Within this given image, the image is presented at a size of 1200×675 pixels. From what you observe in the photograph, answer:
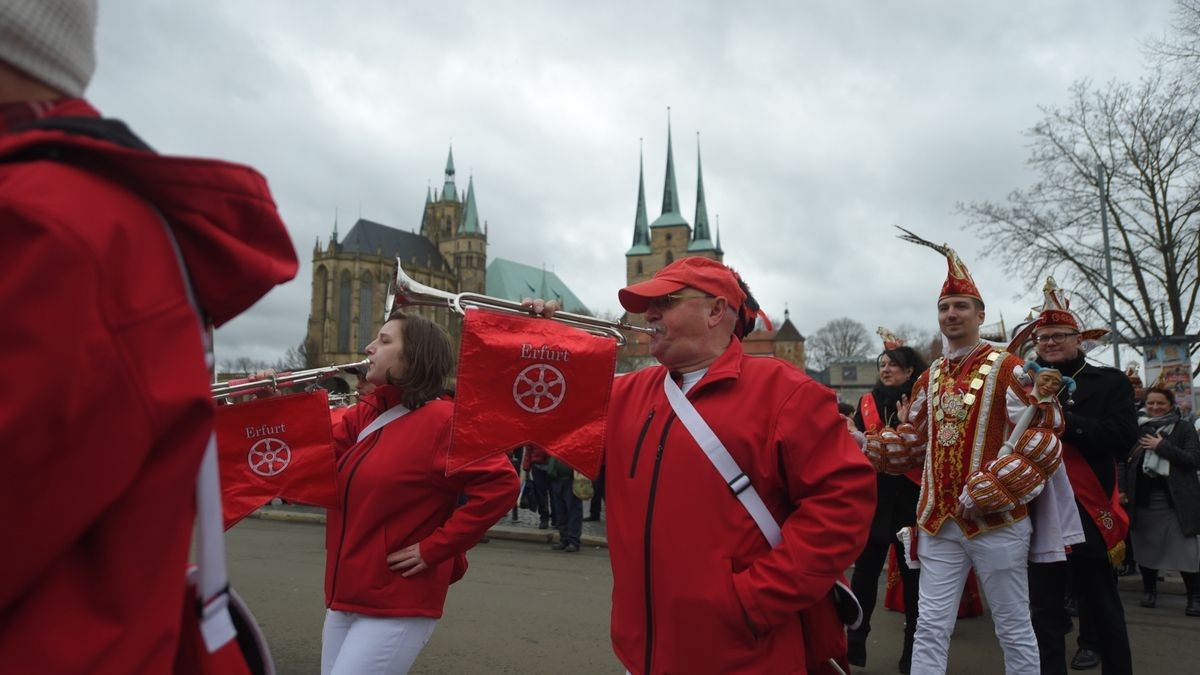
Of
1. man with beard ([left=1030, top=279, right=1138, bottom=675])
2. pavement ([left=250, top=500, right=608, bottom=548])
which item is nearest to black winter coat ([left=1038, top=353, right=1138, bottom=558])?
man with beard ([left=1030, top=279, right=1138, bottom=675])

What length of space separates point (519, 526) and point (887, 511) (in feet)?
27.6

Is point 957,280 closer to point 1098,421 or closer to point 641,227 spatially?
point 1098,421

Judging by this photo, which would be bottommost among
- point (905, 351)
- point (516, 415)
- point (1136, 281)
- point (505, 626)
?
point (505, 626)

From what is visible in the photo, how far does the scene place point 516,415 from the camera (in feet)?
10.8

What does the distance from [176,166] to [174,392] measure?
0.33 meters

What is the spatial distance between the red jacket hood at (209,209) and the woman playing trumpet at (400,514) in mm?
2132

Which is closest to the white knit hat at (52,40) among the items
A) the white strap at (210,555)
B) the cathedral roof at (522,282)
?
the white strap at (210,555)

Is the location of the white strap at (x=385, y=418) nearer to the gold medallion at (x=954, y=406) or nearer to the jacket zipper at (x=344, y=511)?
the jacket zipper at (x=344, y=511)

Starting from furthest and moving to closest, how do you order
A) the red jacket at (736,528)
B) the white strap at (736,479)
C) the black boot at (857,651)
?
the black boot at (857,651) < the white strap at (736,479) < the red jacket at (736,528)

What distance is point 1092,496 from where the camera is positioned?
16.3 ft

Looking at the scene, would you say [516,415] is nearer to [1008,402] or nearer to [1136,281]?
[1008,402]

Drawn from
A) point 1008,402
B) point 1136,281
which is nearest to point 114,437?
point 1008,402

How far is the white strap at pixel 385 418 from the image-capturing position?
3.64 m

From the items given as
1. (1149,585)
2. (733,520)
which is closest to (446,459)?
(733,520)
